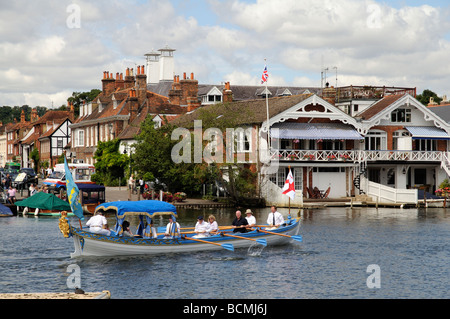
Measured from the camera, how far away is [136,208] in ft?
108

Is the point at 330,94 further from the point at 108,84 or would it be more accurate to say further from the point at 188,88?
the point at 108,84

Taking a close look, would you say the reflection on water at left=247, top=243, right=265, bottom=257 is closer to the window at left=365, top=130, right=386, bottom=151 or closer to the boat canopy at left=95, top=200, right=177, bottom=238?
the boat canopy at left=95, top=200, right=177, bottom=238

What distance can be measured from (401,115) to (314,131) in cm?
979

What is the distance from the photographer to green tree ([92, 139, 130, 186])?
74.2 meters

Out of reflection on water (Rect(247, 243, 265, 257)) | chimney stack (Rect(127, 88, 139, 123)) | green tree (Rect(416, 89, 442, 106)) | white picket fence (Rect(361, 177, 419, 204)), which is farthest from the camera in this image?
green tree (Rect(416, 89, 442, 106))

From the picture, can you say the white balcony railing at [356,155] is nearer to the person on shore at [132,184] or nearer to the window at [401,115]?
the window at [401,115]

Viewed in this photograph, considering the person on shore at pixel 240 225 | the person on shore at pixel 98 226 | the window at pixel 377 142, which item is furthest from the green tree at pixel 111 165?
the person on shore at pixel 98 226

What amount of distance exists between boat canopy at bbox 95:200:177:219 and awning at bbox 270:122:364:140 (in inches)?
1059

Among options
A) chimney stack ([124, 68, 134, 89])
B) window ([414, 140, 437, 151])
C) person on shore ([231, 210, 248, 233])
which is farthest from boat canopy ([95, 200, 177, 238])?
chimney stack ([124, 68, 134, 89])

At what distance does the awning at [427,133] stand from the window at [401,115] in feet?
2.89

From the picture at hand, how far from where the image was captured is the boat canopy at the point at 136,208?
32844 mm

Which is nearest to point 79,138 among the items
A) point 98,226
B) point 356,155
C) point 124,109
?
point 124,109
